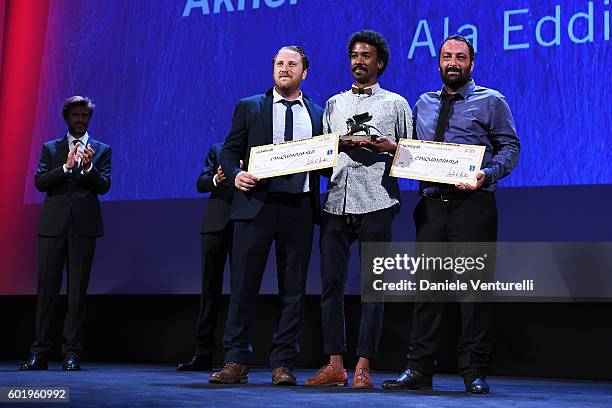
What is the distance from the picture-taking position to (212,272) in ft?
13.7

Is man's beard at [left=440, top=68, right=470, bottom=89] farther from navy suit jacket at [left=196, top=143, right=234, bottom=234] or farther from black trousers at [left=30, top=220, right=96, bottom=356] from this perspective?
black trousers at [left=30, top=220, right=96, bottom=356]

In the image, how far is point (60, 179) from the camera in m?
4.10

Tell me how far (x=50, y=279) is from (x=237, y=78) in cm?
149

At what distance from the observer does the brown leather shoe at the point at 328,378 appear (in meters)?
3.15

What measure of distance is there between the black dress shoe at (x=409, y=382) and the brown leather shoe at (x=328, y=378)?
0.59 ft

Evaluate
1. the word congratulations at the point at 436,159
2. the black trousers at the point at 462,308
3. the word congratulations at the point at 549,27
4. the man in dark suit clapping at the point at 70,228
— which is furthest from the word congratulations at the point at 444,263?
the man in dark suit clapping at the point at 70,228

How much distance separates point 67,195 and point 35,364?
83 cm

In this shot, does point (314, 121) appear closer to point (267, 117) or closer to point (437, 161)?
point (267, 117)

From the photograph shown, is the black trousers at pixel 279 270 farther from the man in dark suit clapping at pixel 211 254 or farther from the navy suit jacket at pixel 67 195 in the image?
the navy suit jacket at pixel 67 195

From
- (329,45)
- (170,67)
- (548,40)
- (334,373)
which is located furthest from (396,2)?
(334,373)

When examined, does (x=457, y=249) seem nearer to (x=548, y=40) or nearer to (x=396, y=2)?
(x=548, y=40)

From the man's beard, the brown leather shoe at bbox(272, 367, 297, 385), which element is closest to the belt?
the man's beard

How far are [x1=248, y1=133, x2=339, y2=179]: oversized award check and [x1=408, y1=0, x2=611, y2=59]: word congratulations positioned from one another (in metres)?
1.46

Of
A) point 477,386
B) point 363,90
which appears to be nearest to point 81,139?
point 363,90
